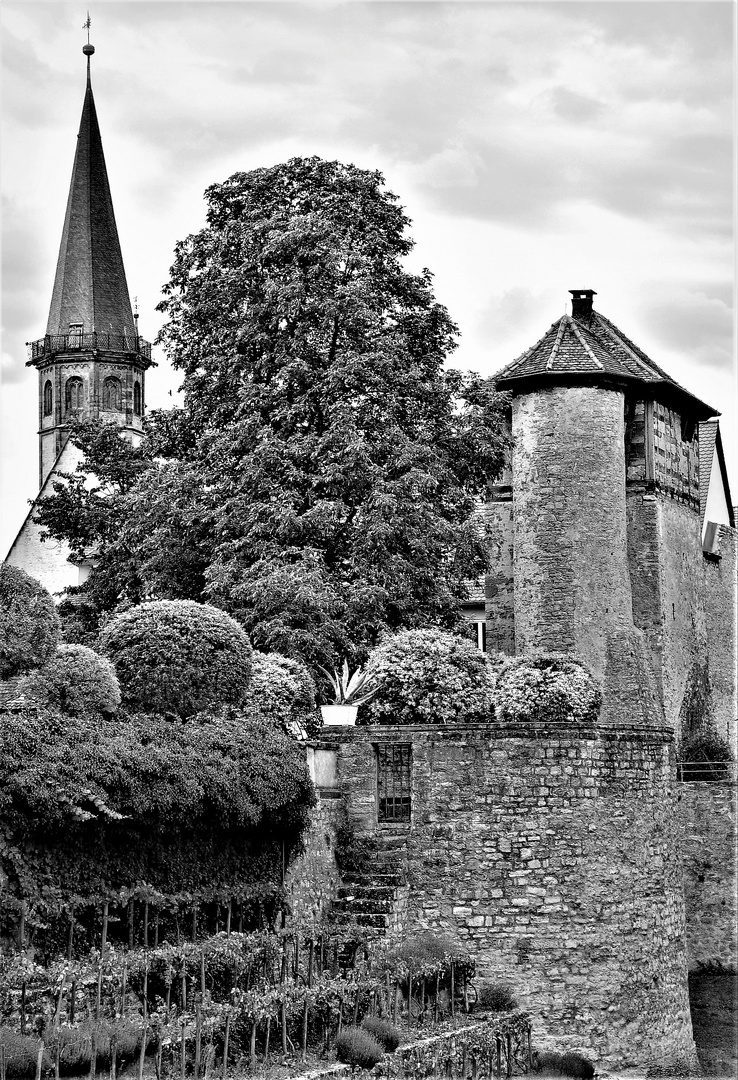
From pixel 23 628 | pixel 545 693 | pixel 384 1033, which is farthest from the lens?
pixel 545 693

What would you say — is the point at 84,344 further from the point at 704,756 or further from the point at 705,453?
the point at 704,756

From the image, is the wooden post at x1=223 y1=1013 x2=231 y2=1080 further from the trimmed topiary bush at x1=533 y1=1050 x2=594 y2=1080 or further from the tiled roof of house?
the tiled roof of house

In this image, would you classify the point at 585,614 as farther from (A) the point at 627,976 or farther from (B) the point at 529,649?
(A) the point at 627,976

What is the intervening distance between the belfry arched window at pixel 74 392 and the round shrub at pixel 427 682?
71536 mm

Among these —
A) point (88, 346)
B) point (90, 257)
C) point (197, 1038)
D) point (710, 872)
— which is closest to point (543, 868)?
point (197, 1038)

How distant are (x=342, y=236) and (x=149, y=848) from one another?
1335cm

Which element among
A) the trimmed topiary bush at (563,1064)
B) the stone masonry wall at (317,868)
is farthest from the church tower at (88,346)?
the trimmed topiary bush at (563,1064)

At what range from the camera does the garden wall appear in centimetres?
2255

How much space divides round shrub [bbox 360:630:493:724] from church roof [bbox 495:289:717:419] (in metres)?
7.62

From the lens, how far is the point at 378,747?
23.8 meters

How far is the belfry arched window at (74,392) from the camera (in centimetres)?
9544

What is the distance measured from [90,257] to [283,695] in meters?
62.9

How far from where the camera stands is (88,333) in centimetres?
9219

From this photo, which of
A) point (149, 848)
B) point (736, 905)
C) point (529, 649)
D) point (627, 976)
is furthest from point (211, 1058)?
point (736, 905)
